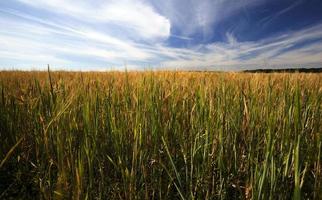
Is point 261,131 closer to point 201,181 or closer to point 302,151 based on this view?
point 302,151

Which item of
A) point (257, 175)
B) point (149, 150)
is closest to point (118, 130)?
point (149, 150)

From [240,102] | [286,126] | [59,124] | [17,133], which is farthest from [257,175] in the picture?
[17,133]

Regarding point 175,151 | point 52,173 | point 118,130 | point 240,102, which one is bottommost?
point 52,173

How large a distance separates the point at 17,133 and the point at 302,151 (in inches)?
65.6

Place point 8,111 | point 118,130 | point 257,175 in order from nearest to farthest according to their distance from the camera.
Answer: point 257,175
point 118,130
point 8,111

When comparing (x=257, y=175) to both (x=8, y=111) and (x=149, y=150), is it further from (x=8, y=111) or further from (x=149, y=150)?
(x=8, y=111)

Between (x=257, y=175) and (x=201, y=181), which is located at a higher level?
(x=257, y=175)

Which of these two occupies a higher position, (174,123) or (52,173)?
(174,123)

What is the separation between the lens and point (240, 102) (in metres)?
1.73

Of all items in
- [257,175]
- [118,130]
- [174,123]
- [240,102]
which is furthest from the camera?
[240,102]

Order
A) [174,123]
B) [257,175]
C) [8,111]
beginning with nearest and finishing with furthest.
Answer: [257,175]
[174,123]
[8,111]

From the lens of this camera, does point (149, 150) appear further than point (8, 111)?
No

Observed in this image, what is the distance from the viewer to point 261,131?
1.62 m

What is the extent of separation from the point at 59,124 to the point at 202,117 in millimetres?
752
